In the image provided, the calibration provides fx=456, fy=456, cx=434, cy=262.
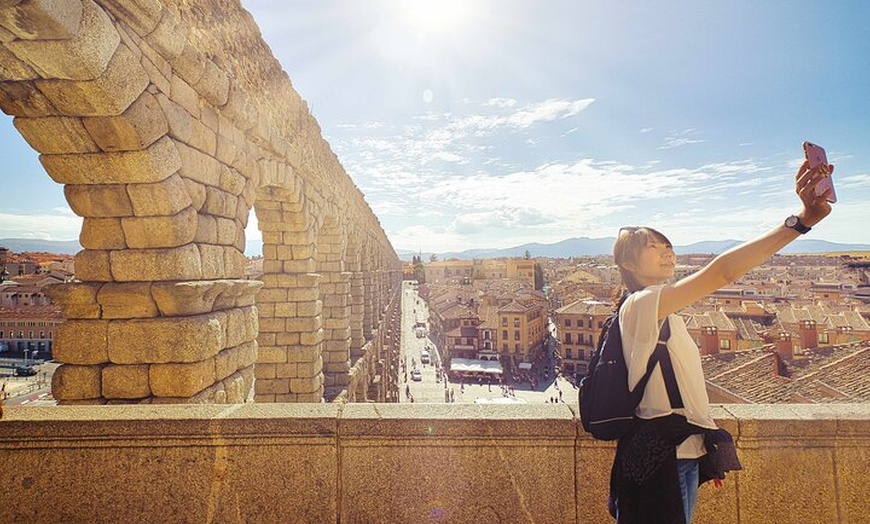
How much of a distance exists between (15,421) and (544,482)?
3212 millimetres

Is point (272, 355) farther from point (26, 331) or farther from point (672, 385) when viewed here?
point (26, 331)

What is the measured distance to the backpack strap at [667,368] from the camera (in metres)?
1.90

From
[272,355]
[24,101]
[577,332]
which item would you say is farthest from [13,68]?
[577,332]

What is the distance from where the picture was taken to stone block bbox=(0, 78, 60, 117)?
11.6 feet

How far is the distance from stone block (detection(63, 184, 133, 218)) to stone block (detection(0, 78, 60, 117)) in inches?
26.6

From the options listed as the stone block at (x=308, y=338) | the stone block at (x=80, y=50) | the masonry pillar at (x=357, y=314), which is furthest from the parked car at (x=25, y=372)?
the stone block at (x=80, y=50)

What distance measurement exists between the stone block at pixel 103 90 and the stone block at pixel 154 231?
96cm

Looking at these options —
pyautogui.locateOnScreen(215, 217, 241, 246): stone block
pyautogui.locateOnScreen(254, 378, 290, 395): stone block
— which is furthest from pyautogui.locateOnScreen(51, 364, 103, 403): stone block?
pyautogui.locateOnScreen(254, 378, 290, 395): stone block

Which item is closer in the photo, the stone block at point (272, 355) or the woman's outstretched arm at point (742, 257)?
the woman's outstretched arm at point (742, 257)

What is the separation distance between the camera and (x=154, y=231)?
4176mm

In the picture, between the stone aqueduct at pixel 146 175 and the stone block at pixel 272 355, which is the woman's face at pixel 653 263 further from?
the stone block at pixel 272 355

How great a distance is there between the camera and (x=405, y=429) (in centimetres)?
282

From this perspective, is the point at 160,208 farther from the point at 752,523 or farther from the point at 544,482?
the point at 752,523

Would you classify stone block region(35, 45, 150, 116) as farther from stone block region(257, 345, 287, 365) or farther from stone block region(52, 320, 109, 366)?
stone block region(257, 345, 287, 365)
